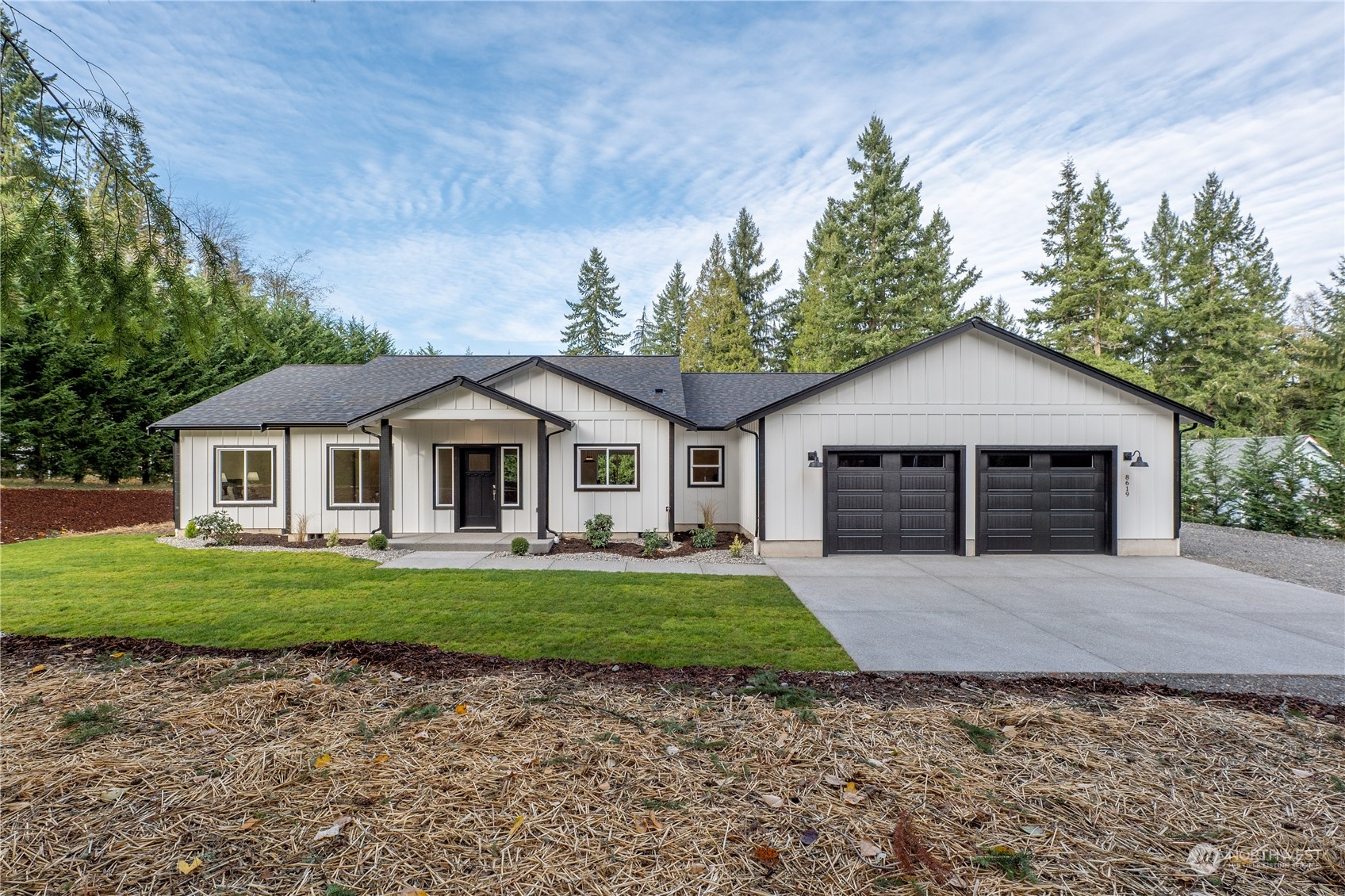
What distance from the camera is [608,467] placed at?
12.1m

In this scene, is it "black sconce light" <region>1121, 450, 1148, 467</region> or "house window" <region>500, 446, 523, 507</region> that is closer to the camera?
"black sconce light" <region>1121, 450, 1148, 467</region>

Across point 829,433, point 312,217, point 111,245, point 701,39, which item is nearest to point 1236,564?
point 829,433

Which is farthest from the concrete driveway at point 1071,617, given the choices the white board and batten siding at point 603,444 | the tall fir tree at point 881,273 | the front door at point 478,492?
the tall fir tree at point 881,273

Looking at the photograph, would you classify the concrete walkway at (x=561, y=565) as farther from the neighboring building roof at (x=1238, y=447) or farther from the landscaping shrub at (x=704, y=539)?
the neighboring building roof at (x=1238, y=447)

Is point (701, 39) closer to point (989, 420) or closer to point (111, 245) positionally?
point (989, 420)

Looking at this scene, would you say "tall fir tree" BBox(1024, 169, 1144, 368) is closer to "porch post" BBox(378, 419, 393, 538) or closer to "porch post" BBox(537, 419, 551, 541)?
"porch post" BBox(537, 419, 551, 541)

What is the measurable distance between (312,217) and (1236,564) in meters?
25.0

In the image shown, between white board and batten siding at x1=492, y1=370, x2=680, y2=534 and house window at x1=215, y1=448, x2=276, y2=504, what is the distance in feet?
19.4

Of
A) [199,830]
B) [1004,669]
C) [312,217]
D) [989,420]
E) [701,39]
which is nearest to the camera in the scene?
[199,830]

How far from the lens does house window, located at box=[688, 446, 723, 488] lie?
13352mm

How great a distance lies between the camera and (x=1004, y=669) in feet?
15.8

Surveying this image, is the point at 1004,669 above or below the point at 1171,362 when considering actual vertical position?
below

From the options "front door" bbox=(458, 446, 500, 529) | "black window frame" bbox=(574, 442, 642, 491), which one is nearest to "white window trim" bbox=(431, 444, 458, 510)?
"front door" bbox=(458, 446, 500, 529)

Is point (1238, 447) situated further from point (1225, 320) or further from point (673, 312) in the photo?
point (673, 312)
